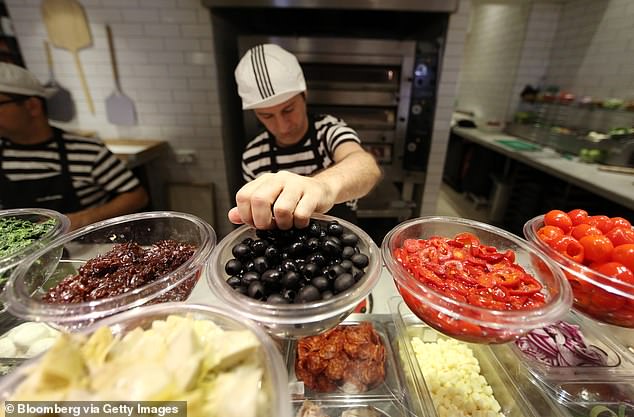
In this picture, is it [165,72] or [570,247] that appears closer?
[570,247]

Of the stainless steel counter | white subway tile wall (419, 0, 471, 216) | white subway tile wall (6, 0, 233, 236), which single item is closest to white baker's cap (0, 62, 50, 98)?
white subway tile wall (6, 0, 233, 236)

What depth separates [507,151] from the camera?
3.44 m

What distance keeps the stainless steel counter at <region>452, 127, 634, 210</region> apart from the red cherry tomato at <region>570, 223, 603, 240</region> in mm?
1825

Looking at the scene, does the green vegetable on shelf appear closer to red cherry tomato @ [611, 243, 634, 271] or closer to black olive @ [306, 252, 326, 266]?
red cherry tomato @ [611, 243, 634, 271]

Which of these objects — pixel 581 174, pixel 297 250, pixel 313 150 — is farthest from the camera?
pixel 581 174

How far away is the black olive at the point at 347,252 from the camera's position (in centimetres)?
67

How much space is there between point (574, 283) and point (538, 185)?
319cm

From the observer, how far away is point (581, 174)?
2.53 metres

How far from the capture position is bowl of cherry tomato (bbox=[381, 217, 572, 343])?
1.86ft

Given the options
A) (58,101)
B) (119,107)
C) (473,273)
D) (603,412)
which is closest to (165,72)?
(119,107)

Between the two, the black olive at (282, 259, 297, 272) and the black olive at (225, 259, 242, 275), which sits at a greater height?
the black olive at (282, 259, 297, 272)

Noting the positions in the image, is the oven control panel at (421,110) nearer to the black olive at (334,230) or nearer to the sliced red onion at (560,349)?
the sliced red onion at (560,349)

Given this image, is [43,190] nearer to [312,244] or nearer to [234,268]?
[234,268]

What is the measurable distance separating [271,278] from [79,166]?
6.23 ft
